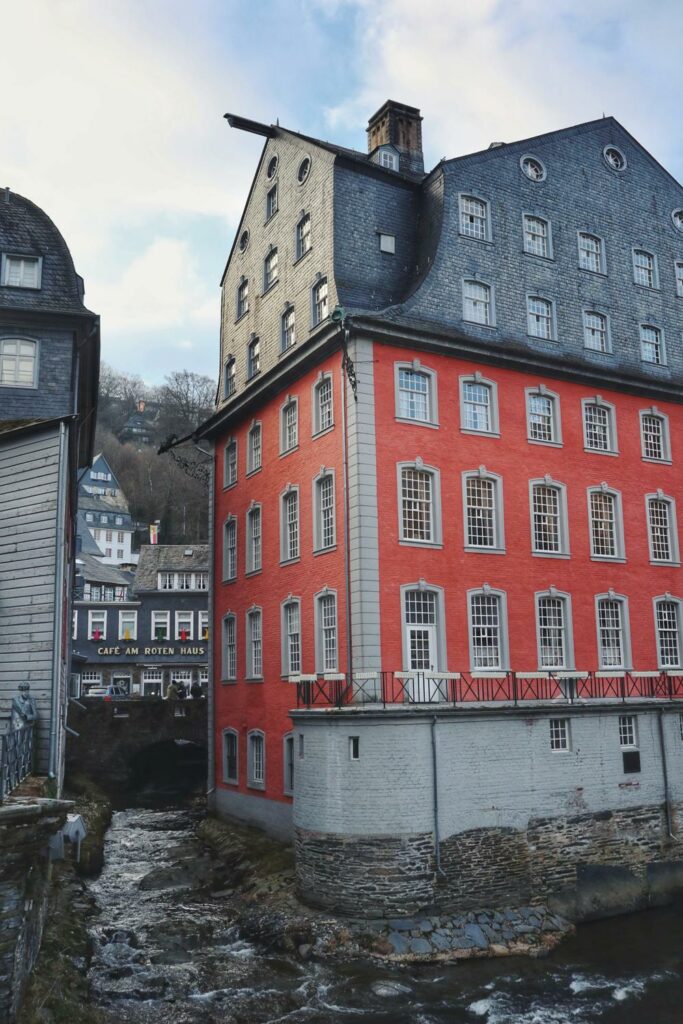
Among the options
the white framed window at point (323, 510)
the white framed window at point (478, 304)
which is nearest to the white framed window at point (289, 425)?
the white framed window at point (323, 510)

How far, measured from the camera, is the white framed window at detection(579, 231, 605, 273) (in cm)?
3009

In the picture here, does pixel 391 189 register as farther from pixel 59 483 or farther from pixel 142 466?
pixel 142 466

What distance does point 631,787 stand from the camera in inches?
971

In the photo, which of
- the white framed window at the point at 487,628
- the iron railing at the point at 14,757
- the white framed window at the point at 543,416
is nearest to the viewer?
the iron railing at the point at 14,757

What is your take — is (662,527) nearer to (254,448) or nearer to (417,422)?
(417,422)

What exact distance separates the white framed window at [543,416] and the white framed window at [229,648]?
11897mm

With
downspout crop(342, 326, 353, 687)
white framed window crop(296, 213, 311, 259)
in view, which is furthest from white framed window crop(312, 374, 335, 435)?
white framed window crop(296, 213, 311, 259)

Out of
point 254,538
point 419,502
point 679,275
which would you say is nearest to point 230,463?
point 254,538

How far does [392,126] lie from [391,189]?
518cm

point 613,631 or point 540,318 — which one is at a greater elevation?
point 540,318

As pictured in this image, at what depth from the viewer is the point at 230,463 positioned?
109 ft

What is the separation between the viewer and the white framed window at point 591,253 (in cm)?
3009

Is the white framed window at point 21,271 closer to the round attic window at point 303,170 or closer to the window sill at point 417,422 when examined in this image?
the round attic window at point 303,170

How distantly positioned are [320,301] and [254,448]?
610 cm
